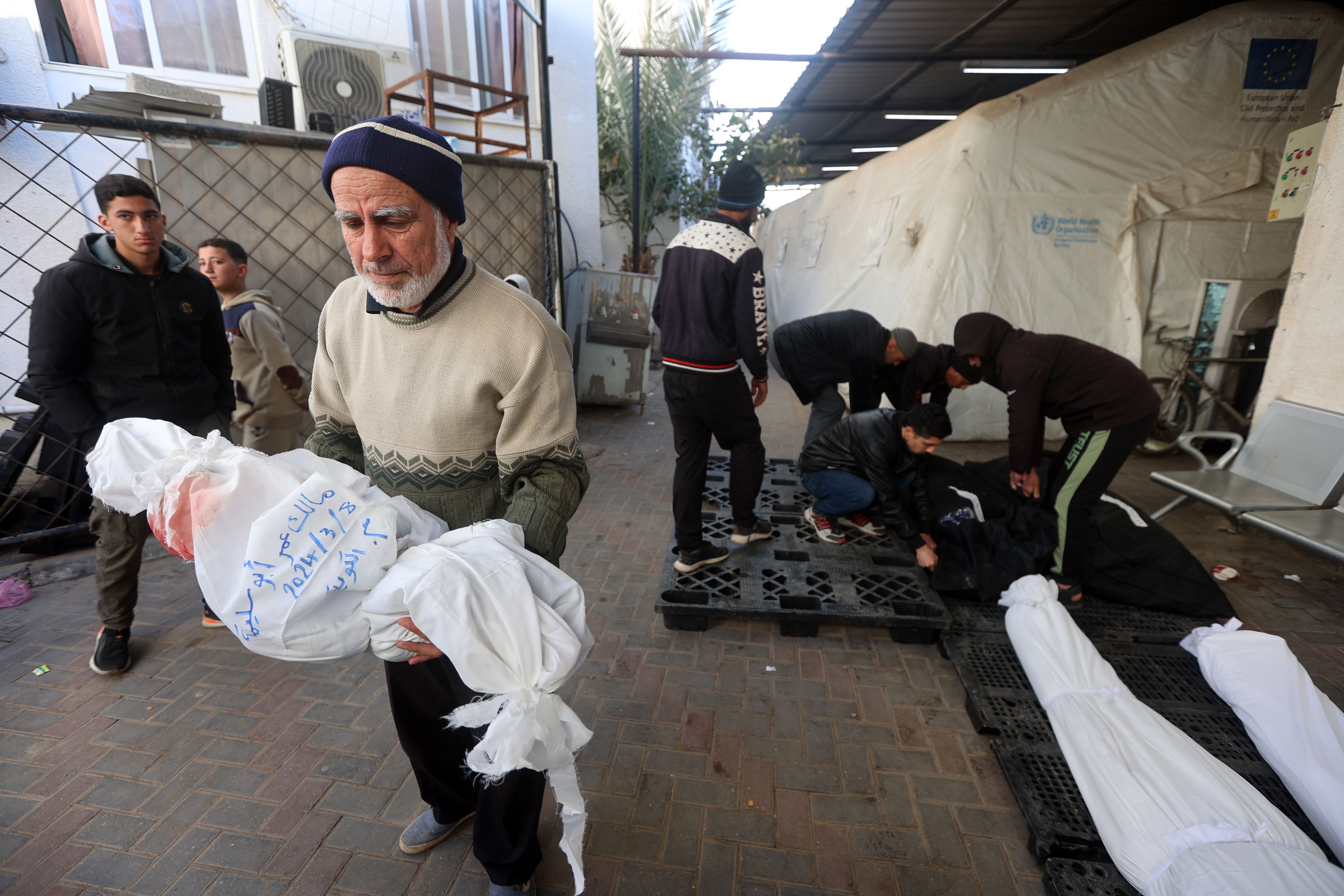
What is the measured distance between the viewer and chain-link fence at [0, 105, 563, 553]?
12.4 ft

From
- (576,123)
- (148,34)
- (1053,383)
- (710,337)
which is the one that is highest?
(148,34)

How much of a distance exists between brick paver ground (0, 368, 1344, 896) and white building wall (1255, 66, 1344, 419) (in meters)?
1.62

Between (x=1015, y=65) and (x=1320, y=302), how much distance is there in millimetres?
4051

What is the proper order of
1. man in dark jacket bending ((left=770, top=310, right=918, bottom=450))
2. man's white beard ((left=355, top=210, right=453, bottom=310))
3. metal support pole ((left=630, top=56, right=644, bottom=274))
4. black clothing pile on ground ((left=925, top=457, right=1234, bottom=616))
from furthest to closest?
metal support pole ((left=630, top=56, right=644, bottom=274)) → man in dark jacket bending ((left=770, top=310, right=918, bottom=450)) → black clothing pile on ground ((left=925, top=457, right=1234, bottom=616)) → man's white beard ((left=355, top=210, right=453, bottom=310))

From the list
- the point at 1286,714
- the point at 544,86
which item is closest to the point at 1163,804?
the point at 1286,714

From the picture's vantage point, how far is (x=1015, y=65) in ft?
21.2

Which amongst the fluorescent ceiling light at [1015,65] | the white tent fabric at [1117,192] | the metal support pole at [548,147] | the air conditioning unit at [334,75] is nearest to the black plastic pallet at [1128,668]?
the white tent fabric at [1117,192]

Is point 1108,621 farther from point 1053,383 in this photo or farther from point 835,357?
point 835,357

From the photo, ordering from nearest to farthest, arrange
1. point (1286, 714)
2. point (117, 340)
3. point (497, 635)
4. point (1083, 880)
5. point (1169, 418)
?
point (497, 635) < point (1083, 880) < point (1286, 714) < point (117, 340) < point (1169, 418)

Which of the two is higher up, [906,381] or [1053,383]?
[1053,383]

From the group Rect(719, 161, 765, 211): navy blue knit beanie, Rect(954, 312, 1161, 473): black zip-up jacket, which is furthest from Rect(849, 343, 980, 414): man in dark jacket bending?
Rect(719, 161, 765, 211): navy blue knit beanie

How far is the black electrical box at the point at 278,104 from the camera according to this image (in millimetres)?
4836

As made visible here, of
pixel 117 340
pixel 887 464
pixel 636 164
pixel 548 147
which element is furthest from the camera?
pixel 636 164

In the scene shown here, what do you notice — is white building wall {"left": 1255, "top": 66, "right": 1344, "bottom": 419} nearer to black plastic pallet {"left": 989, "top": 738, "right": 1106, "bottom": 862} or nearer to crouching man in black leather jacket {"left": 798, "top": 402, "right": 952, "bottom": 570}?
crouching man in black leather jacket {"left": 798, "top": 402, "right": 952, "bottom": 570}
